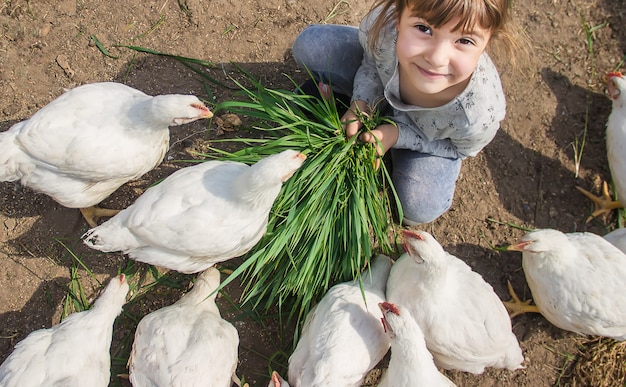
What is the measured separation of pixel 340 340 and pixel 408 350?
284mm

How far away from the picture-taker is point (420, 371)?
219 cm

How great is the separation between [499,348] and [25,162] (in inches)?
85.7

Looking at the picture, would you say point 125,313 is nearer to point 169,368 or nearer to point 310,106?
point 169,368

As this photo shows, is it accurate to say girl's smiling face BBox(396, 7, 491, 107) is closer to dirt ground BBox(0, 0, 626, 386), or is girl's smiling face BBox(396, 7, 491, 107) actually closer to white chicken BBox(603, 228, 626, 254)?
dirt ground BBox(0, 0, 626, 386)

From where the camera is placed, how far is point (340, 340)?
88.4 inches

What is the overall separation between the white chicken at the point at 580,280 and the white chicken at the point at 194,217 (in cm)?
127

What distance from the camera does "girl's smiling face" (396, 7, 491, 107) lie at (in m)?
1.87

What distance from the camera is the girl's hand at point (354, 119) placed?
7.79ft

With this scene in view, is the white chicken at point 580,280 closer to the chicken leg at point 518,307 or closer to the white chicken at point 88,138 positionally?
the chicken leg at point 518,307

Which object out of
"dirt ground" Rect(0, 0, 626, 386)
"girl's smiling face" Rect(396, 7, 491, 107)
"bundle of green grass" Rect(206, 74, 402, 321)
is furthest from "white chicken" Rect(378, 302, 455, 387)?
"girl's smiling face" Rect(396, 7, 491, 107)

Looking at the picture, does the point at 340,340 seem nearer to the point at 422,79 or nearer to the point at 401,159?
the point at 401,159

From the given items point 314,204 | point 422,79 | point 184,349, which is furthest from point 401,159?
point 184,349

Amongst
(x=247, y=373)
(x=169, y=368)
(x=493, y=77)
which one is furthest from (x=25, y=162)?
(x=493, y=77)

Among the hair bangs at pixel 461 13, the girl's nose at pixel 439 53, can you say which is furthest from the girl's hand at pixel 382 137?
the hair bangs at pixel 461 13
